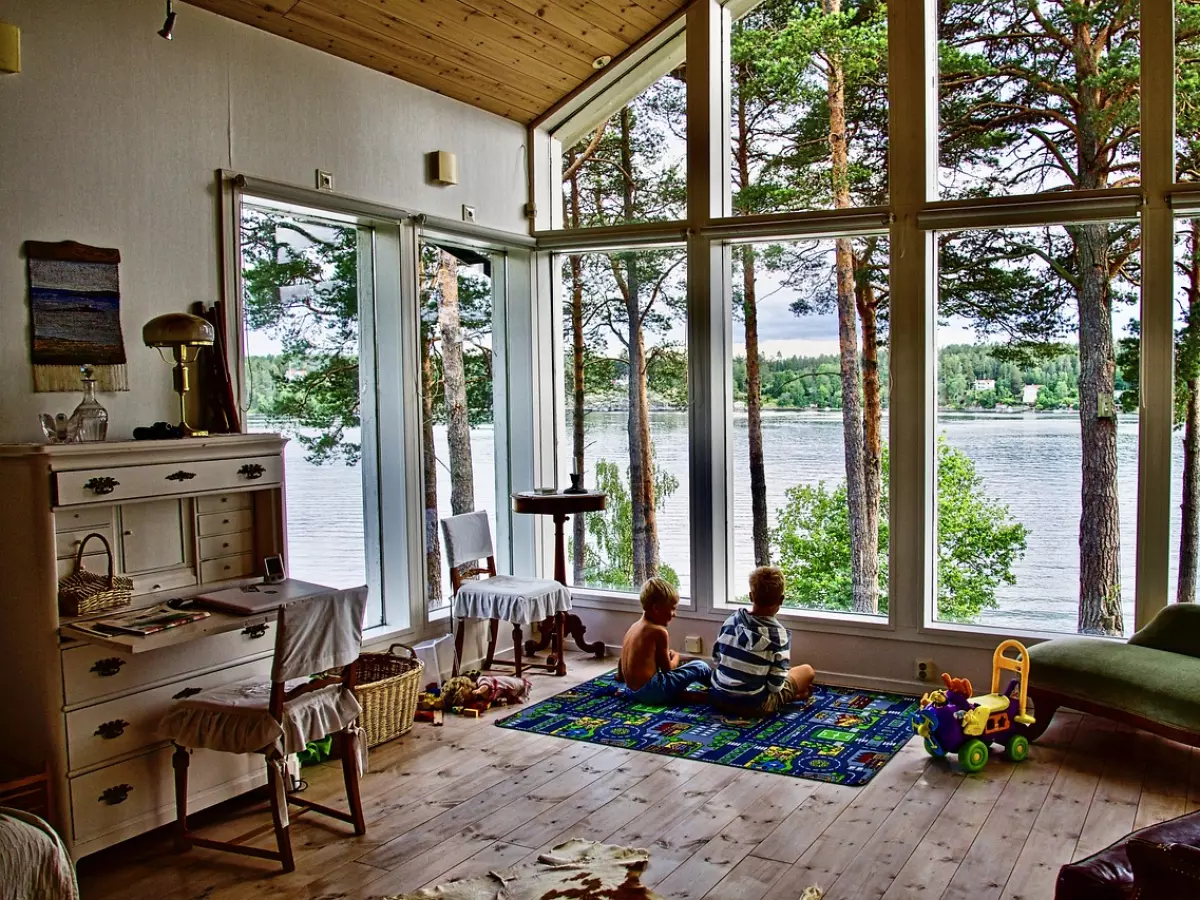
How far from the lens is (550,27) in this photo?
5609 mm

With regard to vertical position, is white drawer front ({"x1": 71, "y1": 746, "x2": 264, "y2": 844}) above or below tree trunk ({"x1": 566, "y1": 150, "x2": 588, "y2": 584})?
below

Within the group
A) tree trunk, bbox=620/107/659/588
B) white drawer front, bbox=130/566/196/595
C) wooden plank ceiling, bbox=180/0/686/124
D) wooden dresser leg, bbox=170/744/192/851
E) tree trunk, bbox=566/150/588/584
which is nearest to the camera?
wooden dresser leg, bbox=170/744/192/851

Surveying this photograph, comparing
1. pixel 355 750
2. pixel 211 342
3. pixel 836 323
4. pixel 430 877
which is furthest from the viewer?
pixel 836 323

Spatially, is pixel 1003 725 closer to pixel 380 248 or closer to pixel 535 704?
pixel 535 704

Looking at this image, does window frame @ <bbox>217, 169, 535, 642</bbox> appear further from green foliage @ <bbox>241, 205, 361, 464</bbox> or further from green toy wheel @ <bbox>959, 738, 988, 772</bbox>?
green toy wheel @ <bbox>959, 738, 988, 772</bbox>

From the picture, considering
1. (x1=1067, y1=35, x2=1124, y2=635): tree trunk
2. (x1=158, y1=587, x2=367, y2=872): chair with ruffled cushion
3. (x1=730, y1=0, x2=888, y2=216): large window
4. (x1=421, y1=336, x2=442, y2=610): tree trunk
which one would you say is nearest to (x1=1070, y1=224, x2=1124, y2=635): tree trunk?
(x1=1067, y1=35, x2=1124, y2=635): tree trunk

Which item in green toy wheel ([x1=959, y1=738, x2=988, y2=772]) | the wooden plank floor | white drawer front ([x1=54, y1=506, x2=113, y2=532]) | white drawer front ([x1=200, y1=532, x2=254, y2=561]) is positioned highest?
white drawer front ([x1=54, y1=506, x2=113, y2=532])

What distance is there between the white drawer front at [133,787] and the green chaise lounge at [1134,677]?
11.2 ft

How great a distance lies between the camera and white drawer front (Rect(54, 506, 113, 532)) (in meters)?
3.68

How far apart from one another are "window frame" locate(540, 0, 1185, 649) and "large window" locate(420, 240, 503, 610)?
529 millimetres

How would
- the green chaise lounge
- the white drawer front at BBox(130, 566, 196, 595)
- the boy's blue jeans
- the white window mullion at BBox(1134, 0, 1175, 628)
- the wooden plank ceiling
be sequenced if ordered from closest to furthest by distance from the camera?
1. the white drawer front at BBox(130, 566, 196, 595)
2. the green chaise lounge
3. the wooden plank ceiling
4. the white window mullion at BBox(1134, 0, 1175, 628)
5. the boy's blue jeans

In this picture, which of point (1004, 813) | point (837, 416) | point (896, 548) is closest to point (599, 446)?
point (837, 416)

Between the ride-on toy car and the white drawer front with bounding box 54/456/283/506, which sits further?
the ride-on toy car

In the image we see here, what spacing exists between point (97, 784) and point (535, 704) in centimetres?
229
